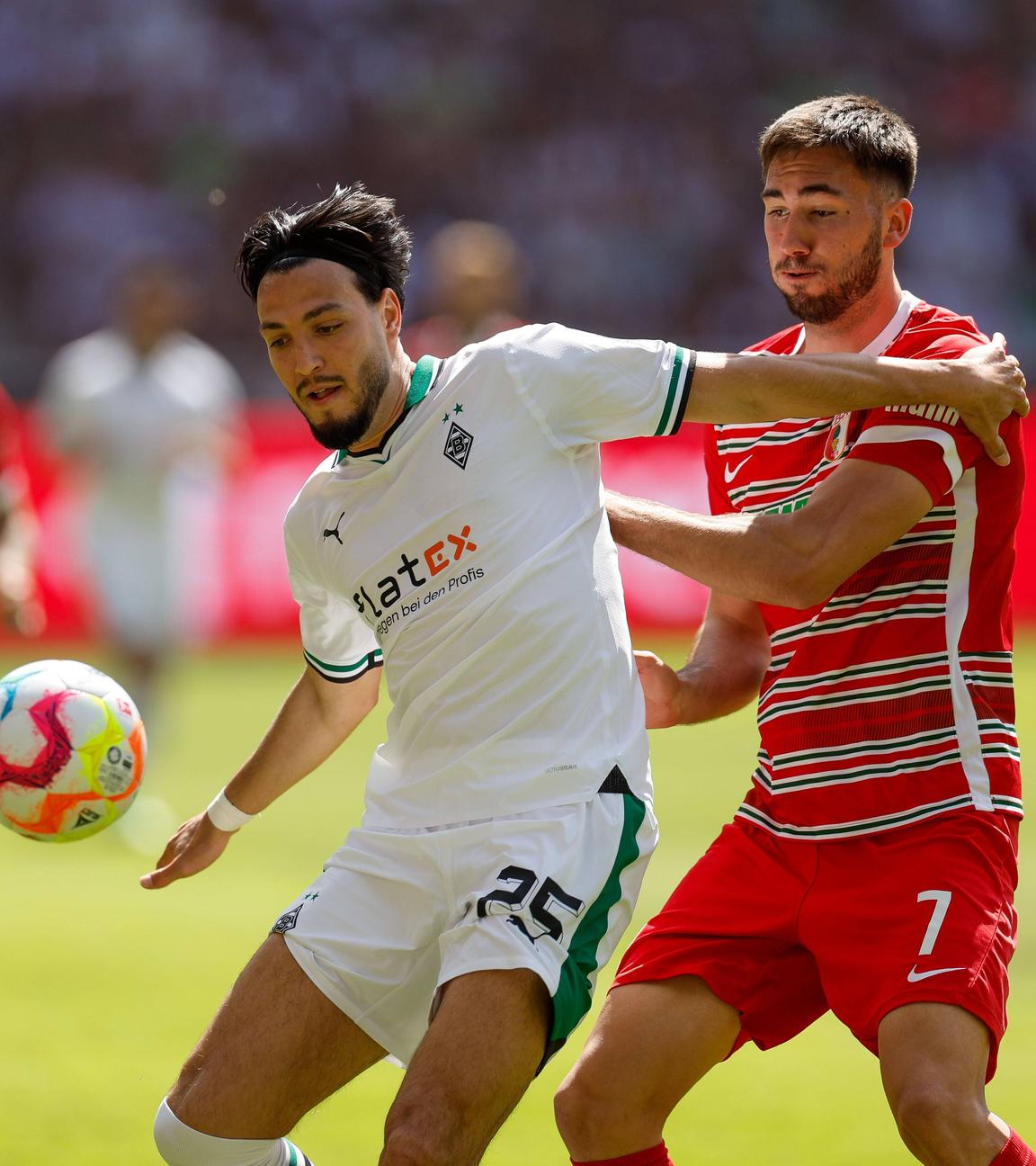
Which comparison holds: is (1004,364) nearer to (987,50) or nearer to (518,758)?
(518,758)

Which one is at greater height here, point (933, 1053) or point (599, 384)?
point (599, 384)

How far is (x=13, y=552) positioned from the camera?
7.41 m

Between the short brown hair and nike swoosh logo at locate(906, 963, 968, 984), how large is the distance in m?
1.71

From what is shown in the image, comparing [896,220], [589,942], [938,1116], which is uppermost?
[896,220]

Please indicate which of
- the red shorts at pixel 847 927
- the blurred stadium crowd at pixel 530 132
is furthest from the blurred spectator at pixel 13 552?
the blurred stadium crowd at pixel 530 132

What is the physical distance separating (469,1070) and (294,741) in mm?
1158

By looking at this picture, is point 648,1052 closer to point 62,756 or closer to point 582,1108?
point 582,1108

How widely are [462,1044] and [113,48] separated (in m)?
18.6

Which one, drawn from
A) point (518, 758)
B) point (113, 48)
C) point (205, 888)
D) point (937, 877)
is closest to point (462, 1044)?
point (518, 758)

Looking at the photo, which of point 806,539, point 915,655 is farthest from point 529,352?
point 915,655

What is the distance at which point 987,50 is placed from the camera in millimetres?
20734

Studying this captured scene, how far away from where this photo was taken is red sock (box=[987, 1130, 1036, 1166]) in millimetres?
3451

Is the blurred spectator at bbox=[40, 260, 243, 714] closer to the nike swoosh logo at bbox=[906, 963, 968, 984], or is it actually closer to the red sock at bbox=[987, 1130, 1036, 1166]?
the nike swoosh logo at bbox=[906, 963, 968, 984]

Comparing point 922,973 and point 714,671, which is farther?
point 714,671
